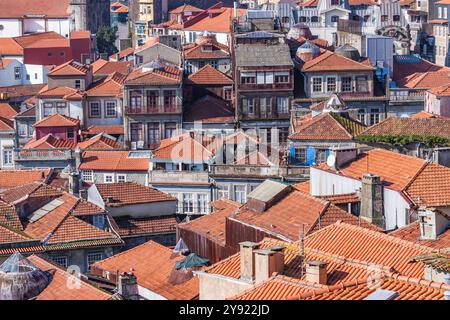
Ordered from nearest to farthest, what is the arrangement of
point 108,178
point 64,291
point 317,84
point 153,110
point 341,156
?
point 64,291 → point 341,156 → point 108,178 → point 153,110 → point 317,84

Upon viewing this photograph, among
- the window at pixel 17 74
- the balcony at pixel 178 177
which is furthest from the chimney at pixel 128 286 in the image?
the window at pixel 17 74

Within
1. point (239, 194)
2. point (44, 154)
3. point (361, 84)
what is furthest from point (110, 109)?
point (239, 194)

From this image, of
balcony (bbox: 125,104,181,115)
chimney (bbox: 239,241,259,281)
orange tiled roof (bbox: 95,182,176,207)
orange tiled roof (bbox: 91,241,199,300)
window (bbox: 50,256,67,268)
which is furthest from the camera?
balcony (bbox: 125,104,181,115)

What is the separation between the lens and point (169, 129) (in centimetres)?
7081

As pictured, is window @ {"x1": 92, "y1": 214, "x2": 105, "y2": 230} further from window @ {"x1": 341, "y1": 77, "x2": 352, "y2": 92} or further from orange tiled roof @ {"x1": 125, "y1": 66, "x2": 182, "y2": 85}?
window @ {"x1": 341, "y1": 77, "x2": 352, "y2": 92}

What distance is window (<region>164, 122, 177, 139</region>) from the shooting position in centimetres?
7050

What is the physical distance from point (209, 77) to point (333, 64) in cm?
687

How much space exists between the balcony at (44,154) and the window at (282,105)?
10.8m

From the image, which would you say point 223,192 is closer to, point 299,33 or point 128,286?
point 128,286

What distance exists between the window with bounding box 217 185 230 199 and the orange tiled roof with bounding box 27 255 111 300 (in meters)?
→ 21.0

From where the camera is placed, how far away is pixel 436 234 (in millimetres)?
34562

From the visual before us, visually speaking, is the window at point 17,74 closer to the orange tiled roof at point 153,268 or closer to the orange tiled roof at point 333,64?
the orange tiled roof at point 333,64

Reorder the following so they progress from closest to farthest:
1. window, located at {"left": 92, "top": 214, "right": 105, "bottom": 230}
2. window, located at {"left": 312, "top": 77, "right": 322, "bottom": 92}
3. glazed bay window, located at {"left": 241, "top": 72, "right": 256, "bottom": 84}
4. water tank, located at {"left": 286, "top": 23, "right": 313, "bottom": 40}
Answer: window, located at {"left": 92, "top": 214, "right": 105, "bottom": 230} < glazed bay window, located at {"left": 241, "top": 72, "right": 256, "bottom": 84} < window, located at {"left": 312, "top": 77, "right": 322, "bottom": 92} < water tank, located at {"left": 286, "top": 23, "right": 313, "bottom": 40}

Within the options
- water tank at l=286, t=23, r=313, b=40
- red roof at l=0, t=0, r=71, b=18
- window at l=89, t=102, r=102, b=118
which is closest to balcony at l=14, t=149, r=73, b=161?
window at l=89, t=102, r=102, b=118
